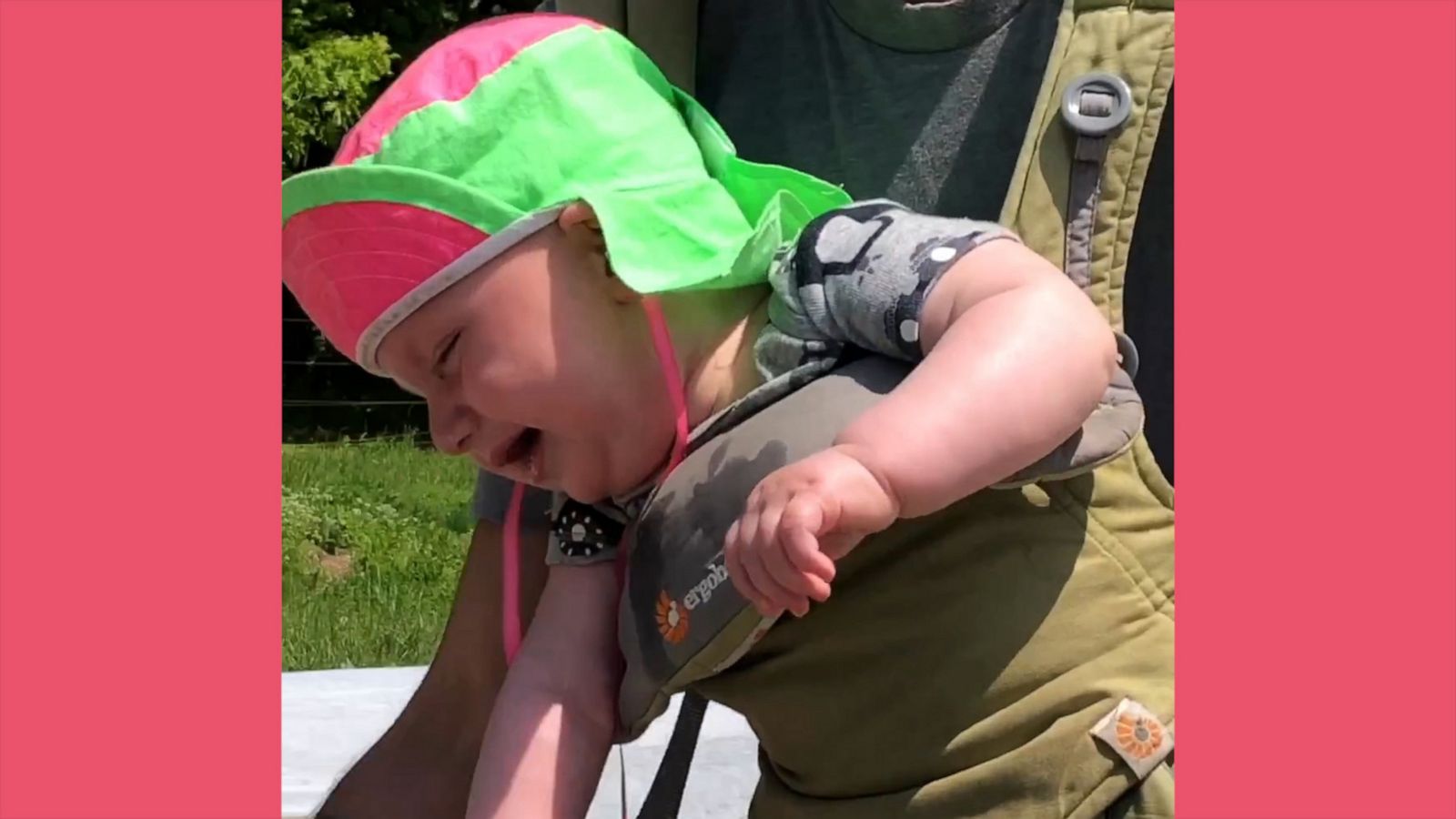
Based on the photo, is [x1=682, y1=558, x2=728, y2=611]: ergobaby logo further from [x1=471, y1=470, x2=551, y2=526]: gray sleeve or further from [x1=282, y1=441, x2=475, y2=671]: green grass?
[x1=282, y1=441, x2=475, y2=671]: green grass

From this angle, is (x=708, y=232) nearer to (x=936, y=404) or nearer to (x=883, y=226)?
(x=883, y=226)

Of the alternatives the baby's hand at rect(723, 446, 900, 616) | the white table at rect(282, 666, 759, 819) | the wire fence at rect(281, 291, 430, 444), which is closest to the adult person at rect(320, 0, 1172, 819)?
the baby's hand at rect(723, 446, 900, 616)

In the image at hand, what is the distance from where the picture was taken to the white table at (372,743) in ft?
8.20

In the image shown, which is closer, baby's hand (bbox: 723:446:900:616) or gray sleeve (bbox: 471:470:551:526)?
baby's hand (bbox: 723:446:900:616)

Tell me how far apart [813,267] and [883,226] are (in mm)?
63

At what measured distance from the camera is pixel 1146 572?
4.52 feet

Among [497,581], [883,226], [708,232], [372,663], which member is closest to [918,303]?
[883,226]

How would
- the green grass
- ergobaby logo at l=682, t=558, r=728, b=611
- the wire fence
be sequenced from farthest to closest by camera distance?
the wire fence < the green grass < ergobaby logo at l=682, t=558, r=728, b=611

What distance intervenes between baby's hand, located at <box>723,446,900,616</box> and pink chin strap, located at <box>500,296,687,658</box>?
0.82ft

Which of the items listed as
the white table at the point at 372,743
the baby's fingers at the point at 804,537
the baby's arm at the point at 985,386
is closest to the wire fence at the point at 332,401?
the white table at the point at 372,743

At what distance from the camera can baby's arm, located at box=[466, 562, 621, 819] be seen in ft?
4.70

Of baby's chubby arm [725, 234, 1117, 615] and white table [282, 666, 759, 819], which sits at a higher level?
baby's chubby arm [725, 234, 1117, 615]

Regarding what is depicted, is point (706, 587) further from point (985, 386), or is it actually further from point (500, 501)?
point (500, 501)

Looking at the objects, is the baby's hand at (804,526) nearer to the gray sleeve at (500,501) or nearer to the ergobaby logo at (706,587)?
the ergobaby logo at (706,587)
